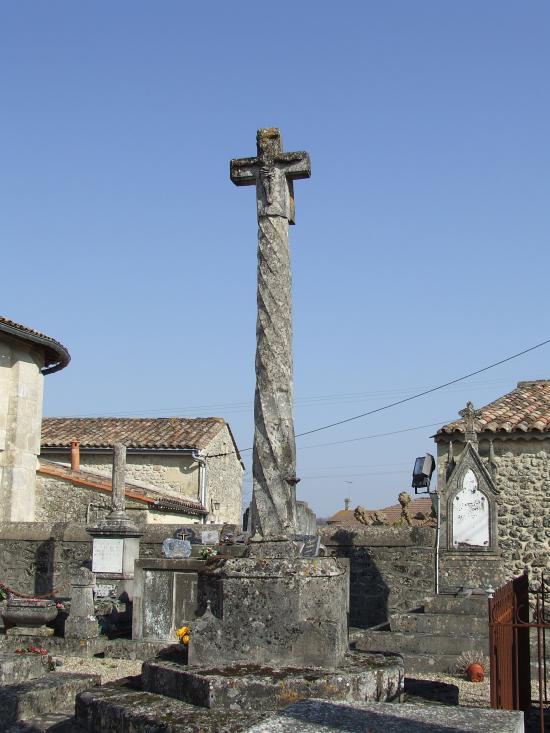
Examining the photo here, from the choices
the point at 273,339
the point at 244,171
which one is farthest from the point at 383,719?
the point at 244,171

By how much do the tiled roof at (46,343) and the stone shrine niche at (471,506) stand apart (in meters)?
9.65

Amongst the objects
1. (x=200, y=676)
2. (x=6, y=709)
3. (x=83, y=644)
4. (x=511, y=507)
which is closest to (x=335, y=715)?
(x=200, y=676)

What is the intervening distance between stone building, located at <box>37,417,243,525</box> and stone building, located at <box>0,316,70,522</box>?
3328mm

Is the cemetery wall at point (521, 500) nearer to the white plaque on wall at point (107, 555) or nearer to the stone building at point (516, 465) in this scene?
the stone building at point (516, 465)

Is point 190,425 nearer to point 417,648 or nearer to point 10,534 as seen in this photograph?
point 10,534

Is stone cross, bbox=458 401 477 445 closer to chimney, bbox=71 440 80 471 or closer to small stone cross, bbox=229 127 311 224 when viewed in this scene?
small stone cross, bbox=229 127 311 224

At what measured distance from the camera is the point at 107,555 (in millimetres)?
13180

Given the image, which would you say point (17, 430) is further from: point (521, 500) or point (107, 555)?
point (521, 500)

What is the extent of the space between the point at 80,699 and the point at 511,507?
1460cm

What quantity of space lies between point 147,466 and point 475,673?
1867 centimetres

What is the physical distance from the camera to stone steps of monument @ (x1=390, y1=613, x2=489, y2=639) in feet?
32.4

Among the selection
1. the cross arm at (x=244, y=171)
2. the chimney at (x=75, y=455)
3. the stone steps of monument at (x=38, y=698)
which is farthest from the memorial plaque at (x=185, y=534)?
the chimney at (x=75, y=455)

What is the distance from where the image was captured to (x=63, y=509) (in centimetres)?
2195

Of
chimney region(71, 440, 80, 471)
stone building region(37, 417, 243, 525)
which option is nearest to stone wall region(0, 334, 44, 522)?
A: stone building region(37, 417, 243, 525)
